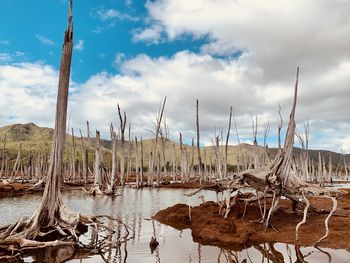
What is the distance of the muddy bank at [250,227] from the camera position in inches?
553

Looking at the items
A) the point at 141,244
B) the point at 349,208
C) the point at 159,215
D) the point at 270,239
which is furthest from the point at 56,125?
the point at 349,208

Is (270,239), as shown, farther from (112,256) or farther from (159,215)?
(159,215)

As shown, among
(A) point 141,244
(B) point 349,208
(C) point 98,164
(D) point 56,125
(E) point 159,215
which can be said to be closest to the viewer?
(A) point 141,244

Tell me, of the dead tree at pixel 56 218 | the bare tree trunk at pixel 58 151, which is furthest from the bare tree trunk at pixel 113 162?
the bare tree trunk at pixel 58 151

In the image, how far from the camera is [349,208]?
22.0m

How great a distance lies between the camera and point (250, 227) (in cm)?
1570

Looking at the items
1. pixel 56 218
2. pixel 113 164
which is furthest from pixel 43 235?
pixel 113 164

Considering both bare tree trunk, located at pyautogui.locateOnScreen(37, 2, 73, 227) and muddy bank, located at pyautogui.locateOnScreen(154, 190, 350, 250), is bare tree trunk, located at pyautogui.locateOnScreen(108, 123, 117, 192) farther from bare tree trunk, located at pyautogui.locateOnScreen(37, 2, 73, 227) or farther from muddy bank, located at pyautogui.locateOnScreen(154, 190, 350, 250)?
bare tree trunk, located at pyautogui.locateOnScreen(37, 2, 73, 227)

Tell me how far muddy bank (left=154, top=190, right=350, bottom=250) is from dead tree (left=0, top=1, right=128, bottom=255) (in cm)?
453

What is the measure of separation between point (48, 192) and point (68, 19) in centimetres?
756

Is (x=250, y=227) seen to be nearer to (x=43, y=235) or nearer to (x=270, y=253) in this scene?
(x=270, y=253)

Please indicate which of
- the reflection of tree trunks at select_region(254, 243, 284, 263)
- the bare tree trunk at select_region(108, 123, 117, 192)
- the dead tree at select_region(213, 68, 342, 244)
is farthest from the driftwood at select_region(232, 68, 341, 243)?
the bare tree trunk at select_region(108, 123, 117, 192)

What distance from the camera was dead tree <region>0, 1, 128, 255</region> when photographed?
1211cm

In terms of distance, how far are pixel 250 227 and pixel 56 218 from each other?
7902 mm
